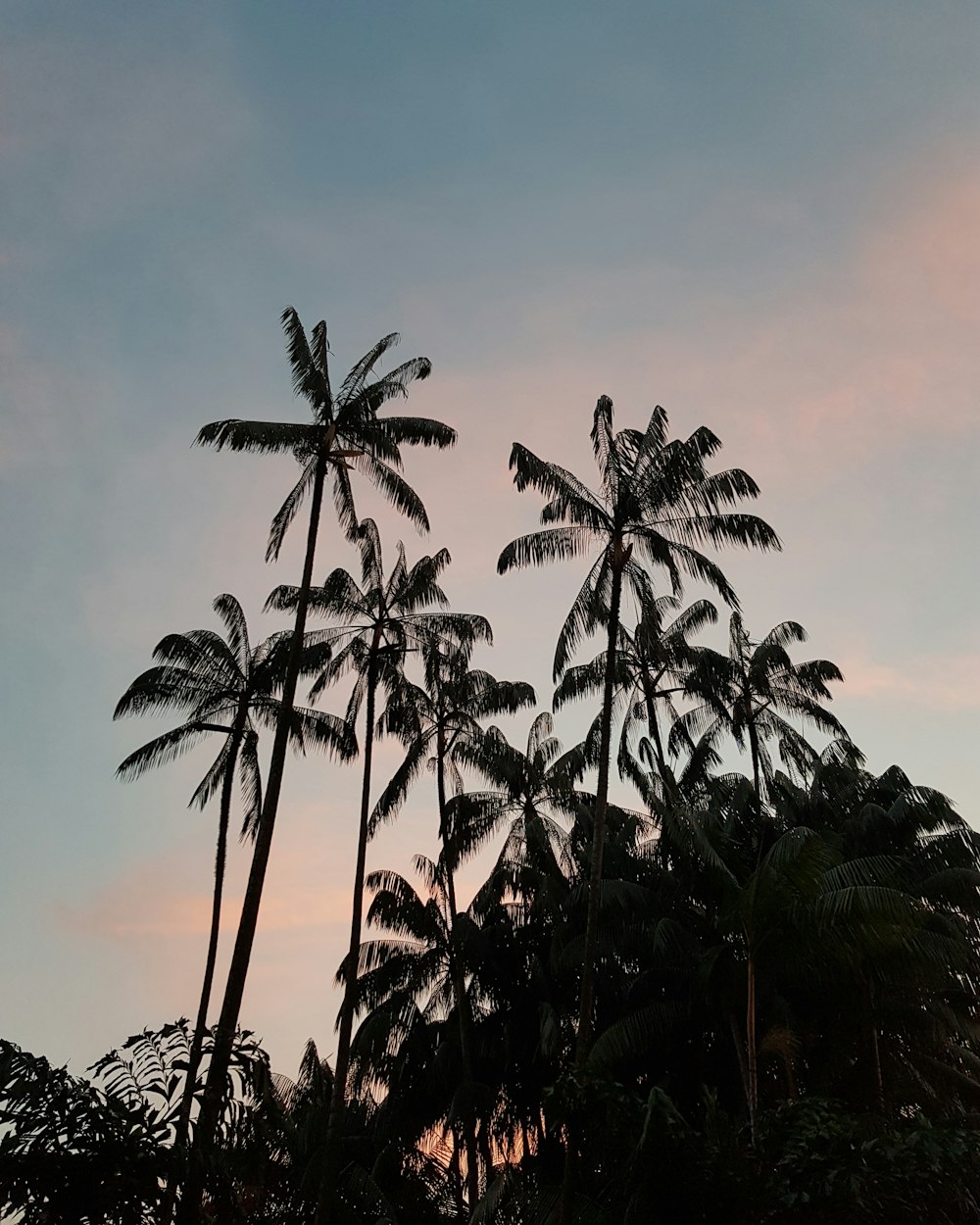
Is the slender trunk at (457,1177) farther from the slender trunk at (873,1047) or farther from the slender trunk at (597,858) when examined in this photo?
the slender trunk at (873,1047)

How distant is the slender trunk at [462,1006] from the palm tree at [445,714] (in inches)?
1.2

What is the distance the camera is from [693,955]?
2456cm

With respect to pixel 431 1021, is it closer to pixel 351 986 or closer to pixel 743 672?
pixel 351 986

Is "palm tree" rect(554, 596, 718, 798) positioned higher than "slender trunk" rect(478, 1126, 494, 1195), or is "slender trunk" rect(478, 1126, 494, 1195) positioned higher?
"palm tree" rect(554, 596, 718, 798)

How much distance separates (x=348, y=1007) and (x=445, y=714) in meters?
10.1

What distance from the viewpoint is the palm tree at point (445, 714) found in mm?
30891

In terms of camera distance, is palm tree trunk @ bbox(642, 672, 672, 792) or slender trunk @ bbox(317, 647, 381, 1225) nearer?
slender trunk @ bbox(317, 647, 381, 1225)

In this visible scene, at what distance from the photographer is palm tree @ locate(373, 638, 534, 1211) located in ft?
101

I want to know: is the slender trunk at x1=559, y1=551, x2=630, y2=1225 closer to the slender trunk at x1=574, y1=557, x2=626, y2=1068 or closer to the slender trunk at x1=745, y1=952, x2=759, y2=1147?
the slender trunk at x1=574, y1=557, x2=626, y2=1068

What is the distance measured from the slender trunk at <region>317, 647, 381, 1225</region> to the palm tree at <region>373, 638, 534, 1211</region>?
6.29 ft

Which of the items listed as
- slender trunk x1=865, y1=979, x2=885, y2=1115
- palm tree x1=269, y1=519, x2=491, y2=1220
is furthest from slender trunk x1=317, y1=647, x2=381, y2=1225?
slender trunk x1=865, y1=979, x2=885, y2=1115

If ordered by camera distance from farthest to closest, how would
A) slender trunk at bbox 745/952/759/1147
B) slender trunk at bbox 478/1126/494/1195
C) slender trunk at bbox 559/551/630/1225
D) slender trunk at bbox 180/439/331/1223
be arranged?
slender trunk at bbox 478/1126/494/1195 < slender trunk at bbox 745/952/759/1147 < slender trunk at bbox 559/551/630/1225 < slender trunk at bbox 180/439/331/1223

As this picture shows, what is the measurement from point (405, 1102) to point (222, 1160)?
58.2 ft

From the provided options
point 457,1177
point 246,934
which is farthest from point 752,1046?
point 457,1177
